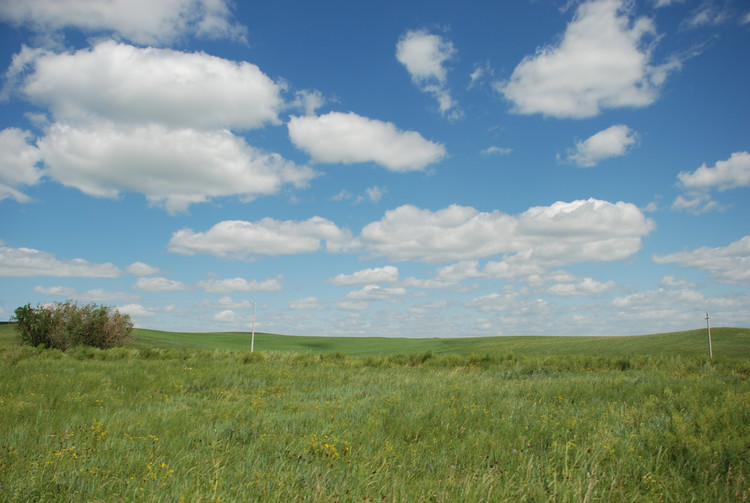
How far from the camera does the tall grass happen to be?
423 centimetres

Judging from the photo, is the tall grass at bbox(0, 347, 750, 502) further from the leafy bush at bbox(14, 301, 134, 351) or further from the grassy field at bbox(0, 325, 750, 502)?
the leafy bush at bbox(14, 301, 134, 351)

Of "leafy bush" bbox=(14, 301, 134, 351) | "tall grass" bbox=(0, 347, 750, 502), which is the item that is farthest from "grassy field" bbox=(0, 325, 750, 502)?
"leafy bush" bbox=(14, 301, 134, 351)

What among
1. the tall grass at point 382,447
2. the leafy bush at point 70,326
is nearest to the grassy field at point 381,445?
the tall grass at point 382,447

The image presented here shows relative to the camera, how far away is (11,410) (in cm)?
770

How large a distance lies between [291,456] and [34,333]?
1508 inches

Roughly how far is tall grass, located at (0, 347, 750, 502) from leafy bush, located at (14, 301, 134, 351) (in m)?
27.6

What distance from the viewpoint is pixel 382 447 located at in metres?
5.78

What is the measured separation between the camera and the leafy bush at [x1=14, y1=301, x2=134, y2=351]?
109ft

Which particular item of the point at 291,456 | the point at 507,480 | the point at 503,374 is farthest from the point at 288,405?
the point at 503,374

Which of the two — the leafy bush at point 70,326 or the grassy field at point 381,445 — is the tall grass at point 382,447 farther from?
the leafy bush at point 70,326

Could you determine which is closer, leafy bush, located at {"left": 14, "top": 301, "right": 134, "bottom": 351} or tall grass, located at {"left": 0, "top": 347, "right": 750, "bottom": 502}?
tall grass, located at {"left": 0, "top": 347, "right": 750, "bottom": 502}

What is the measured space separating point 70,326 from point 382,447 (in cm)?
3782

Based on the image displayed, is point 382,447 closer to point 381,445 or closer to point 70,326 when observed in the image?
point 381,445

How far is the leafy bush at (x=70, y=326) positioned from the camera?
33.1m
